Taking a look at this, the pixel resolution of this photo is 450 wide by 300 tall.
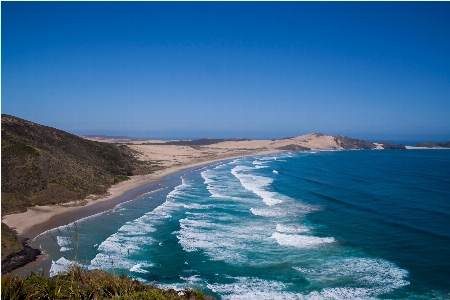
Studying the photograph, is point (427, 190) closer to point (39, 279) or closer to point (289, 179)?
point (289, 179)

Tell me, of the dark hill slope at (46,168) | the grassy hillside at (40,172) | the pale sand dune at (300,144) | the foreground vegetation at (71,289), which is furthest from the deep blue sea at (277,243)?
the pale sand dune at (300,144)

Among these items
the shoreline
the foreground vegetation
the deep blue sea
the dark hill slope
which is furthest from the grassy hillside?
the foreground vegetation

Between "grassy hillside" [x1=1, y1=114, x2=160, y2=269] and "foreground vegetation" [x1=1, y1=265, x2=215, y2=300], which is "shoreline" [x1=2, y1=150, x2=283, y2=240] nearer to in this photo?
"grassy hillside" [x1=1, y1=114, x2=160, y2=269]

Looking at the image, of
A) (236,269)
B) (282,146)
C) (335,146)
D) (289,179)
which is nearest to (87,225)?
(236,269)

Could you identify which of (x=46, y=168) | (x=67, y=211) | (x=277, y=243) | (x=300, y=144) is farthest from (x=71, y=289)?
(x=300, y=144)

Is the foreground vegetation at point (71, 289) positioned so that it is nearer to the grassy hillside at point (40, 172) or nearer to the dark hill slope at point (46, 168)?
the grassy hillside at point (40, 172)

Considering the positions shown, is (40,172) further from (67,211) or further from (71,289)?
(71,289)
